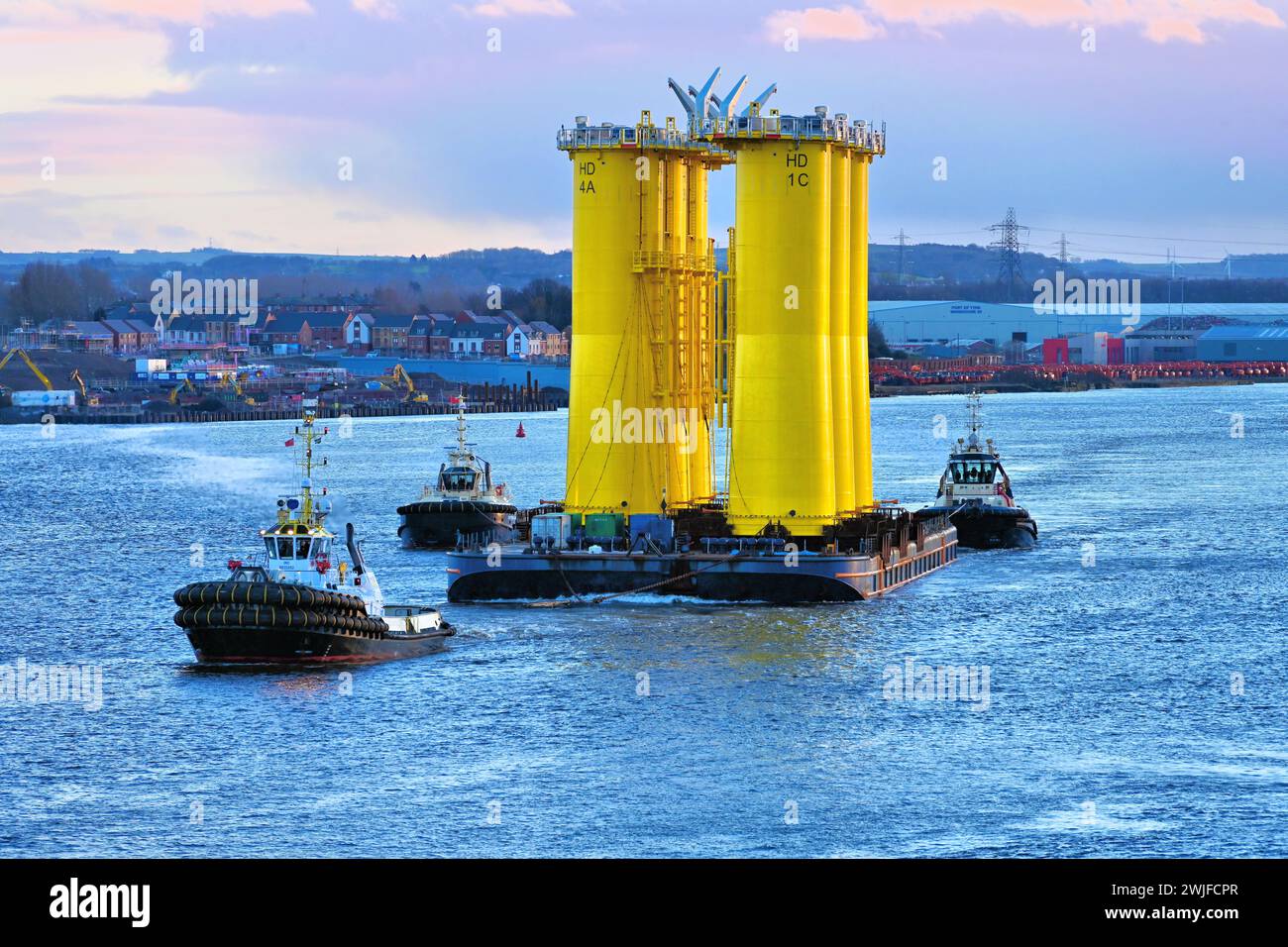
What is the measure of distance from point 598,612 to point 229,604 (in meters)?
12.0

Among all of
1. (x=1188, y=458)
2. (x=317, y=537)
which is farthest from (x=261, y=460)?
(x=317, y=537)

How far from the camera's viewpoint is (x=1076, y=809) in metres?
30.5

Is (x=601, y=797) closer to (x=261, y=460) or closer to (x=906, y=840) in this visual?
(x=906, y=840)

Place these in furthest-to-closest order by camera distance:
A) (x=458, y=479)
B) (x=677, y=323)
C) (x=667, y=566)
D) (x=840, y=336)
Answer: (x=458, y=479) < (x=840, y=336) < (x=677, y=323) < (x=667, y=566)

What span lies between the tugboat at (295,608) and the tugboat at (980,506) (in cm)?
3162

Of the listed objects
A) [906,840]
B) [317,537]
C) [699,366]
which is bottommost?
[906,840]

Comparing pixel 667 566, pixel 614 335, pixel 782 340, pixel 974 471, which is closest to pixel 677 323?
pixel 614 335

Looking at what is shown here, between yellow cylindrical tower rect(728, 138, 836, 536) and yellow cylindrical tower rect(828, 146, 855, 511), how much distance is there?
2.03m

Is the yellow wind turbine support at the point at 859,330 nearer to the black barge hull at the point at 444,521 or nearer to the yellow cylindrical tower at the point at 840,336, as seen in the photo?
the yellow cylindrical tower at the point at 840,336

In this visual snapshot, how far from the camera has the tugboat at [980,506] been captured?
7238cm

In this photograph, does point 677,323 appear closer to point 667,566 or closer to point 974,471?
point 667,566

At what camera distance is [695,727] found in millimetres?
36969

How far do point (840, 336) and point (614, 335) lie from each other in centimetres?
669
